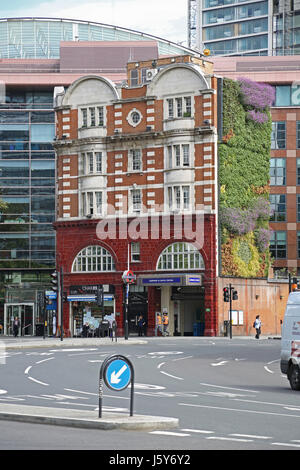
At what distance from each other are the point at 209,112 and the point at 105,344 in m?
24.8

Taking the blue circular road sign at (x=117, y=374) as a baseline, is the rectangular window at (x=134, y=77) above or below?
above

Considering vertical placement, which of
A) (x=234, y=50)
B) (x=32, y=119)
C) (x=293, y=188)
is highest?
(x=234, y=50)

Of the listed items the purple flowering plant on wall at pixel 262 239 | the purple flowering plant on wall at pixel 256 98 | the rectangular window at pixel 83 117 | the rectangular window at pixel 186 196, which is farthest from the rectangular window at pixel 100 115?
the purple flowering plant on wall at pixel 262 239

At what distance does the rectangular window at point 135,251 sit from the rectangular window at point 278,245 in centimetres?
2851

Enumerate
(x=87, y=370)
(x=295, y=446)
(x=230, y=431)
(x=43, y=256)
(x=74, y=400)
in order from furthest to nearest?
1. (x=43, y=256)
2. (x=87, y=370)
3. (x=74, y=400)
4. (x=230, y=431)
5. (x=295, y=446)

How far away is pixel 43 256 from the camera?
9662cm

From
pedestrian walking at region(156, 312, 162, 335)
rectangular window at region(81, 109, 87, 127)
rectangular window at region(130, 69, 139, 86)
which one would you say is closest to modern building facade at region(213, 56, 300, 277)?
rectangular window at region(130, 69, 139, 86)

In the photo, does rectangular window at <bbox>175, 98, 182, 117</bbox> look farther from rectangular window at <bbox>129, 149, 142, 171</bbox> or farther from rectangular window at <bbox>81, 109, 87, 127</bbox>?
rectangular window at <bbox>81, 109, 87, 127</bbox>

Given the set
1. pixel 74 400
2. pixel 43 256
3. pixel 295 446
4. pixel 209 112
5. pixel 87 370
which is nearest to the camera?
pixel 295 446

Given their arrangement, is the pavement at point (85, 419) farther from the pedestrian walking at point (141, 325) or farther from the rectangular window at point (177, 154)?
the rectangular window at point (177, 154)

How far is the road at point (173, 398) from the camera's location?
14.6 m
